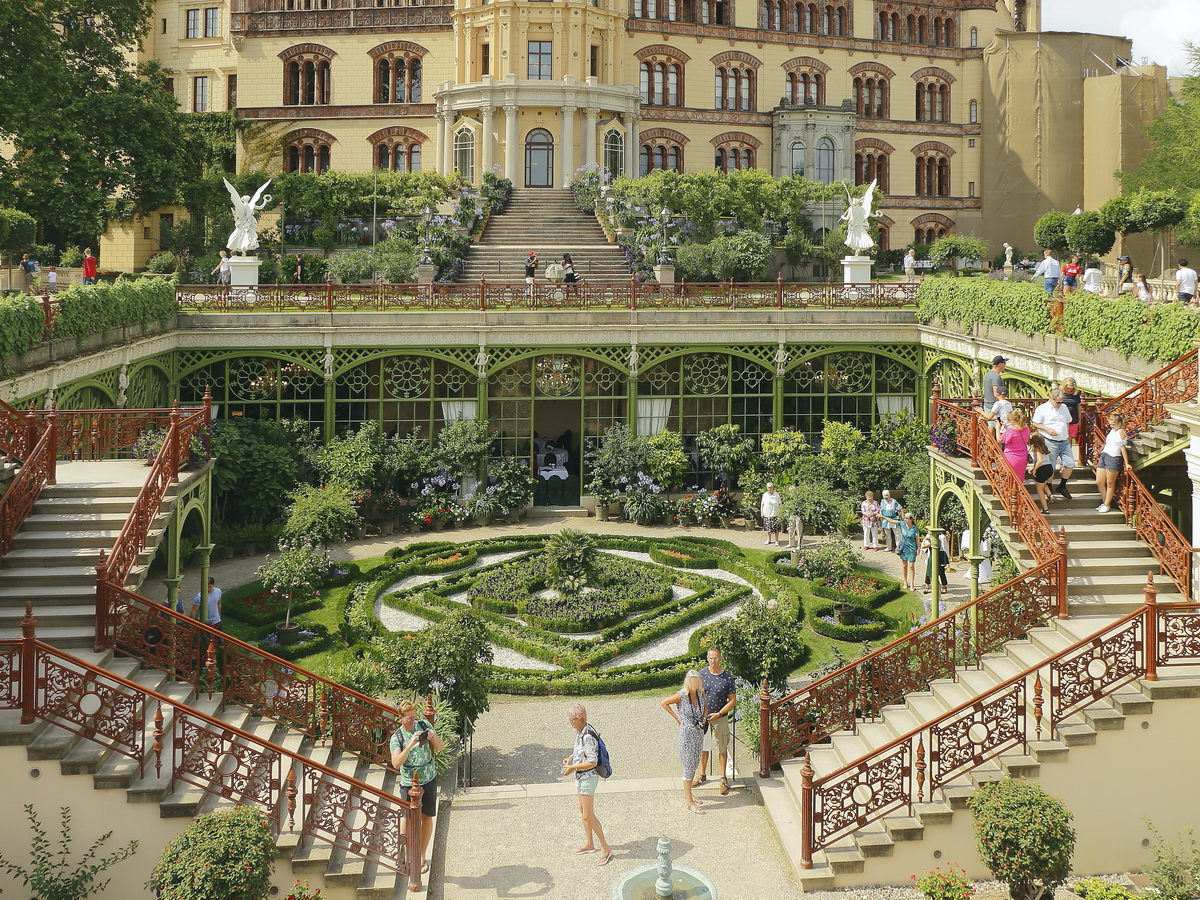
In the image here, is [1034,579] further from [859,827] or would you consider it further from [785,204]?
[785,204]

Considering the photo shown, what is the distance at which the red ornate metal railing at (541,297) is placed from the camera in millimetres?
26594

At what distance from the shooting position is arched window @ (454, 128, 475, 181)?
4984cm

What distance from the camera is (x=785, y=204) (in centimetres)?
4500

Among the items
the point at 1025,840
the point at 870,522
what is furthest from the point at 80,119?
the point at 1025,840

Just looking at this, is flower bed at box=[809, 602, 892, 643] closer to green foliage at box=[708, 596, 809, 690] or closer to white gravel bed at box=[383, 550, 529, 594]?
green foliage at box=[708, 596, 809, 690]

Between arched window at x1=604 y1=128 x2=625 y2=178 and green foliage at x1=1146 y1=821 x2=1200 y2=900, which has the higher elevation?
arched window at x1=604 y1=128 x2=625 y2=178

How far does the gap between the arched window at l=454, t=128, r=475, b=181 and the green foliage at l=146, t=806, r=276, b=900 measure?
139ft

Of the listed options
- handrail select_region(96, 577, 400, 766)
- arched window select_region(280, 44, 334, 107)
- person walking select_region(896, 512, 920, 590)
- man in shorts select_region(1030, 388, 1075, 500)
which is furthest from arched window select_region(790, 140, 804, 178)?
handrail select_region(96, 577, 400, 766)

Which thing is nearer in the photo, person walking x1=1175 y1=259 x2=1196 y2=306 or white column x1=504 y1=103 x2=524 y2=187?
person walking x1=1175 y1=259 x2=1196 y2=306

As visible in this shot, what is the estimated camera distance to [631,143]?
51031 millimetres

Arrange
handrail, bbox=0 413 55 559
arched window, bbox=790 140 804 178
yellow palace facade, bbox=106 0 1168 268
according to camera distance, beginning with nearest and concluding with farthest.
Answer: handrail, bbox=0 413 55 559, yellow palace facade, bbox=106 0 1168 268, arched window, bbox=790 140 804 178

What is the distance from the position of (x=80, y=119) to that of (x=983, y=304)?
28.4 metres

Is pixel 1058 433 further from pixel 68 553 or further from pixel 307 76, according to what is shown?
pixel 307 76

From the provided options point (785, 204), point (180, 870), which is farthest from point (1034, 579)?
point (785, 204)
